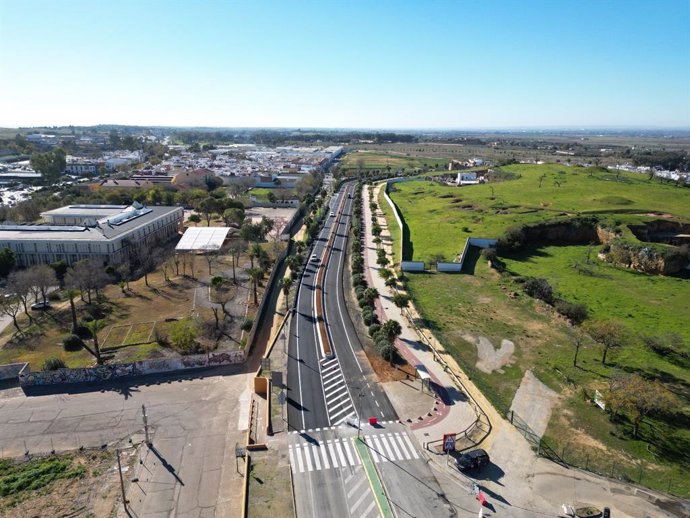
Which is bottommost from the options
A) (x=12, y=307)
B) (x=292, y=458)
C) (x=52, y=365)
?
(x=292, y=458)

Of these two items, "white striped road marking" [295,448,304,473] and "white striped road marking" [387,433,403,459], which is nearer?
"white striped road marking" [295,448,304,473]

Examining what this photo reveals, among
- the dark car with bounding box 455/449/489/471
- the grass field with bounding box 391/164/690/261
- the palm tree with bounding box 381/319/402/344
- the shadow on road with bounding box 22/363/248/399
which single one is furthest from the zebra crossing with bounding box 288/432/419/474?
the grass field with bounding box 391/164/690/261

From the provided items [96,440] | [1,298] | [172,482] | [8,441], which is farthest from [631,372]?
[1,298]

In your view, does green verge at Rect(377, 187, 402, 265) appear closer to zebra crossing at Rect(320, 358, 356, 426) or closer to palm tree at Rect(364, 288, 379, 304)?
palm tree at Rect(364, 288, 379, 304)

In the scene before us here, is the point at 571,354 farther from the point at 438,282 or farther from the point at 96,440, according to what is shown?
the point at 96,440

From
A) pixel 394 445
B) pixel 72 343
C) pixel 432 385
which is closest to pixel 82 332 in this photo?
pixel 72 343

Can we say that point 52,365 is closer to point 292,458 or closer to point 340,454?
point 292,458
